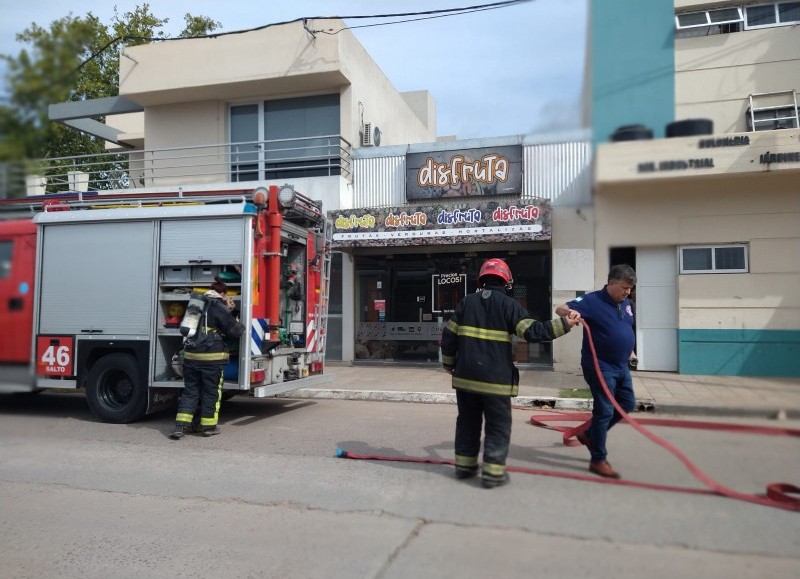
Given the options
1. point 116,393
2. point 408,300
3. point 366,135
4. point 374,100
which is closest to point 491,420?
point 116,393

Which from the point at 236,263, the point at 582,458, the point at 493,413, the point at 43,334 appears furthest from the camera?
the point at 236,263

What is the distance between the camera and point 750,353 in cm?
117

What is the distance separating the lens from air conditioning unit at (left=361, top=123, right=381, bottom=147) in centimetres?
1447

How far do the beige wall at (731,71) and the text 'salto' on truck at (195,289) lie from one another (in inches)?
153

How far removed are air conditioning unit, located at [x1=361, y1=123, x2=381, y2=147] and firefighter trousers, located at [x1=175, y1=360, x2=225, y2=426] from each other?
28.7 ft

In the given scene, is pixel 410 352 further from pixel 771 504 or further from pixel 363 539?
pixel 771 504

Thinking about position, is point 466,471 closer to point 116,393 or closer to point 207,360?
point 207,360

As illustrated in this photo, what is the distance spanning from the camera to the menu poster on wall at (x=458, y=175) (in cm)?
1230

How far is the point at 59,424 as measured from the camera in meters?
3.20

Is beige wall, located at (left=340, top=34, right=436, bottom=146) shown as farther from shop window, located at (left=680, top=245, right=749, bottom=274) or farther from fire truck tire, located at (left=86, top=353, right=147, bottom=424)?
shop window, located at (left=680, top=245, right=749, bottom=274)

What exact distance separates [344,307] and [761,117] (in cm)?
1299

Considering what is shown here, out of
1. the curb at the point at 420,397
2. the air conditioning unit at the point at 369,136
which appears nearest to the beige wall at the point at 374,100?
the air conditioning unit at the point at 369,136

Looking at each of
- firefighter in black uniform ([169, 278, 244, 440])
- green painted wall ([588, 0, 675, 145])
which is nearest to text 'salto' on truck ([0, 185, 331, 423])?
firefighter in black uniform ([169, 278, 244, 440])

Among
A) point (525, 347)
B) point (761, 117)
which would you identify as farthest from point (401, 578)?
point (525, 347)
